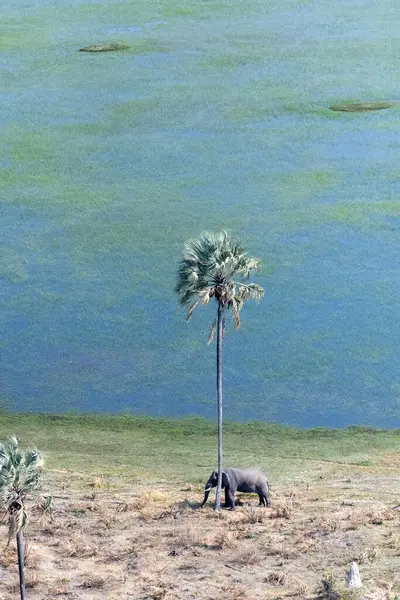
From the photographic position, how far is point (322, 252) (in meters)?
54.0

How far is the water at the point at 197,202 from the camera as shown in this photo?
43.6 m

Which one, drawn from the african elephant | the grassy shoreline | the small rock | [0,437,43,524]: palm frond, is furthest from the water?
[0,437,43,524]: palm frond

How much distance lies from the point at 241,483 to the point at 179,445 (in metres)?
6.91

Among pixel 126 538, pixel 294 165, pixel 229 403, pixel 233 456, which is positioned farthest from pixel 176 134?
pixel 126 538

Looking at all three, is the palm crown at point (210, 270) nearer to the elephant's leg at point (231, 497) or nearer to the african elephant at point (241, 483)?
the african elephant at point (241, 483)

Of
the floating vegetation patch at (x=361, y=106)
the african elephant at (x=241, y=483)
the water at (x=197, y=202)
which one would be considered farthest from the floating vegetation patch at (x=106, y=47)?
the african elephant at (x=241, y=483)

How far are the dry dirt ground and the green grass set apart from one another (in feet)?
5.12

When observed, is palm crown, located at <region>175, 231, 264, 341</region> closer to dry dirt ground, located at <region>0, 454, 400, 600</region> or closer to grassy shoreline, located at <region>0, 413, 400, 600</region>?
dry dirt ground, located at <region>0, 454, 400, 600</region>

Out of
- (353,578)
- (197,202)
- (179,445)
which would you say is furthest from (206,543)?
(197,202)

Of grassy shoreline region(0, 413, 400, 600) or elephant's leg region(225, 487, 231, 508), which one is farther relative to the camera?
elephant's leg region(225, 487, 231, 508)

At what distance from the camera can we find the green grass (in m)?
36.4

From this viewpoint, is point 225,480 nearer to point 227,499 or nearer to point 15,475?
point 227,499

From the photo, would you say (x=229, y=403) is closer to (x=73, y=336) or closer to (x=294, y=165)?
(x=73, y=336)

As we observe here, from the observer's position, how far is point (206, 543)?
1181 inches
